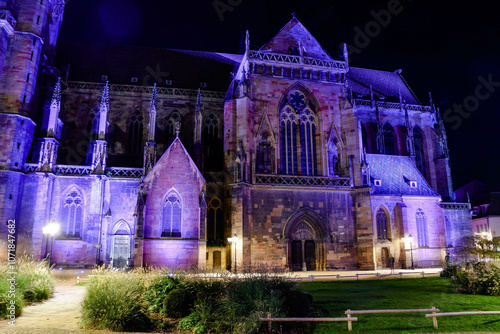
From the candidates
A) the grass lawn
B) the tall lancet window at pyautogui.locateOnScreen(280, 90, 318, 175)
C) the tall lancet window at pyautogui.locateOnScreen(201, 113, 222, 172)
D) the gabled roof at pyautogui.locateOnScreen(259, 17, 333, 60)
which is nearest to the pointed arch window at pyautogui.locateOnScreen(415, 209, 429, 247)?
the tall lancet window at pyautogui.locateOnScreen(280, 90, 318, 175)

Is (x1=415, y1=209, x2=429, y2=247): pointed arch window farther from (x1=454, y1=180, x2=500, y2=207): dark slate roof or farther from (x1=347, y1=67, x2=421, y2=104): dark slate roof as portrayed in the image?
(x1=454, y1=180, x2=500, y2=207): dark slate roof

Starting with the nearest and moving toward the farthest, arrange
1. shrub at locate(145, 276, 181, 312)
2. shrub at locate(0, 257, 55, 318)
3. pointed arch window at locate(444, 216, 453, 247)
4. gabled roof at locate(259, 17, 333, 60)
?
shrub at locate(0, 257, 55, 318) < shrub at locate(145, 276, 181, 312) < gabled roof at locate(259, 17, 333, 60) < pointed arch window at locate(444, 216, 453, 247)

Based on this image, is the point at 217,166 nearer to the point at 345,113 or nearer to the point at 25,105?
the point at 345,113

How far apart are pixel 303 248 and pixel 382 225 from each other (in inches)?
383

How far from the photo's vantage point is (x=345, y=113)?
29.5 m

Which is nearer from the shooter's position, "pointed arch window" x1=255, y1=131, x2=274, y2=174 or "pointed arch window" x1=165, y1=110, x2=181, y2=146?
"pointed arch window" x1=255, y1=131, x2=274, y2=174

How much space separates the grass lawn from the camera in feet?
34.9

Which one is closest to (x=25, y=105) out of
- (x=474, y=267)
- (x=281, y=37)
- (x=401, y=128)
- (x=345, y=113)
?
(x=281, y=37)

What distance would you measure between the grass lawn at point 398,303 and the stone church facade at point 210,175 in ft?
25.8

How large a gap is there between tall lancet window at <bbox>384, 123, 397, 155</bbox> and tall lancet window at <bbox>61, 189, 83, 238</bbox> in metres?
31.5

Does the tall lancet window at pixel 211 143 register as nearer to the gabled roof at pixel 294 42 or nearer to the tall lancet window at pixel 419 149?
the gabled roof at pixel 294 42

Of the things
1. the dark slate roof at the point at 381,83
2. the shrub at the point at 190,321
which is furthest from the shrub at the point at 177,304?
the dark slate roof at the point at 381,83

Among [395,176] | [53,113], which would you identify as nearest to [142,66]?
[53,113]

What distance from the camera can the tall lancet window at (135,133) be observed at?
33.5 m
